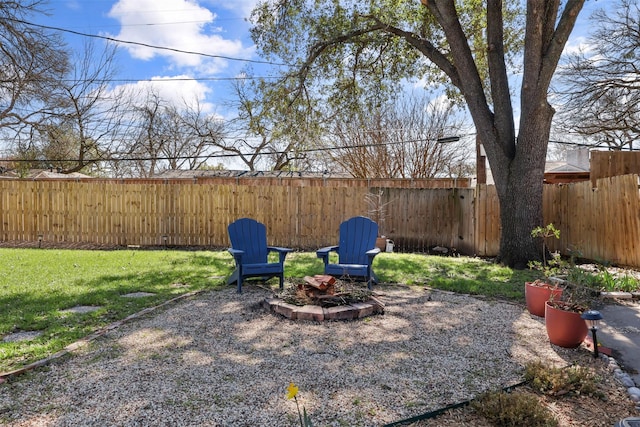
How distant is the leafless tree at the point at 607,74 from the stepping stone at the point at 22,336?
13.7 meters

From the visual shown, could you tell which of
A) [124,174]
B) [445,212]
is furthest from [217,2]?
[124,174]

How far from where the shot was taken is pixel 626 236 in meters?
5.66

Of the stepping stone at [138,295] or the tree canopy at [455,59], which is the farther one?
the tree canopy at [455,59]

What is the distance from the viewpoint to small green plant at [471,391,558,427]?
1.77 metres

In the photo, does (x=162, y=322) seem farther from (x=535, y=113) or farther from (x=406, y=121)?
(x=406, y=121)

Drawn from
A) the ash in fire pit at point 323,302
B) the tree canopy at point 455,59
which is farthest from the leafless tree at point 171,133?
the ash in fire pit at point 323,302

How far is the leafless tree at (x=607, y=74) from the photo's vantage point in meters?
10.7

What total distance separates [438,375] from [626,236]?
16.3 feet

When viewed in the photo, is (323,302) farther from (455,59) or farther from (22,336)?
(455,59)

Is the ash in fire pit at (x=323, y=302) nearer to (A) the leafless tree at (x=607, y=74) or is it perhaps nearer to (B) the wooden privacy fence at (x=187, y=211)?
(B) the wooden privacy fence at (x=187, y=211)

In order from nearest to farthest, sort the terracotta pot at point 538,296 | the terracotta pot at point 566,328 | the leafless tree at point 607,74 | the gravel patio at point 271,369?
the gravel patio at point 271,369, the terracotta pot at point 566,328, the terracotta pot at point 538,296, the leafless tree at point 607,74

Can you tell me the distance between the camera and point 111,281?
4.98 m

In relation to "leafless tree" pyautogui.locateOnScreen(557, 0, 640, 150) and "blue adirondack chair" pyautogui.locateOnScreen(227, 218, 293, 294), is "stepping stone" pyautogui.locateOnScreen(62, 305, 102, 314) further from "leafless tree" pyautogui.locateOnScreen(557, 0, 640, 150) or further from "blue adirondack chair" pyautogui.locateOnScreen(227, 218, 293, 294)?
"leafless tree" pyautogui.locateOnScreen(557, 0, 640, 150)

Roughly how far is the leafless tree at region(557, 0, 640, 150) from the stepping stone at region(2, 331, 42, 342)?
44.9 ft
